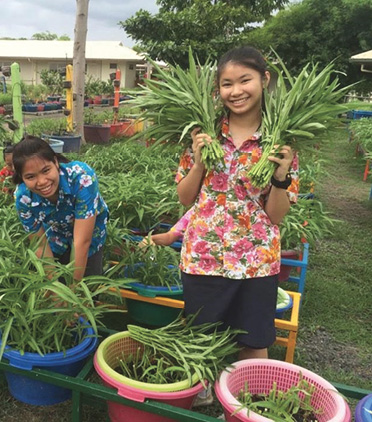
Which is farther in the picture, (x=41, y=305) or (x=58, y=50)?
(x=58, y=50)

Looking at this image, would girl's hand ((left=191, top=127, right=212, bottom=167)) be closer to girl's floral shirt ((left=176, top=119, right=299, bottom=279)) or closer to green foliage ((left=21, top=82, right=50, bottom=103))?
girl's floral shirt ((left=176, top=119, right=299, bottom=279))

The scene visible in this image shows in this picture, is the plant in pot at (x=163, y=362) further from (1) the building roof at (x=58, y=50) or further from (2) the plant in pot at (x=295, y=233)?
(1) the building roof at (x=58, y=50)

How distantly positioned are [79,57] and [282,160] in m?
7.36

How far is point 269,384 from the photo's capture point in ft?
6.02

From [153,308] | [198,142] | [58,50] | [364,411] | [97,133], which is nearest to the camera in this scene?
[364,411]

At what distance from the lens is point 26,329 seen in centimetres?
184

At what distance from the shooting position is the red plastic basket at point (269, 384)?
1617 millimetres

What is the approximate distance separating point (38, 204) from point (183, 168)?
2.39ft

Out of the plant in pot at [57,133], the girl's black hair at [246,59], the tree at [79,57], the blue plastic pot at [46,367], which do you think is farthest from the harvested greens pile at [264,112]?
the tree at [79,57]

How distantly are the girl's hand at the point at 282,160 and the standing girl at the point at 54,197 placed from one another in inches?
34.3

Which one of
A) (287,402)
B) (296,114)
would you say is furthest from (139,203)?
(287,402)

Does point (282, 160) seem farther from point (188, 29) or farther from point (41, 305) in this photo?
point (188, 29)

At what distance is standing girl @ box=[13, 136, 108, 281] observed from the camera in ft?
6.34

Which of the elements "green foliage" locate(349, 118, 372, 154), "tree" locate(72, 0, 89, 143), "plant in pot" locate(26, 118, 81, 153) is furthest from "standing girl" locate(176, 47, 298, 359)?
"tree" locate(72, 0, 89, 143)
